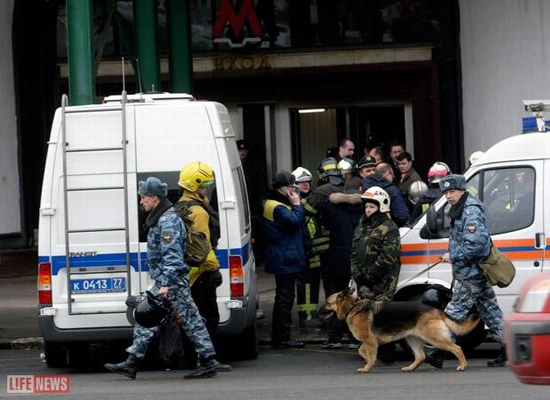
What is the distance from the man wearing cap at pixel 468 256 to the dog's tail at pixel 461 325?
5cm

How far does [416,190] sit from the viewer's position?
15.8m

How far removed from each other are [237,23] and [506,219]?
10500 millimetres

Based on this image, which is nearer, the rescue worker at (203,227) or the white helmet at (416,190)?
the rescue worker at (203,227)

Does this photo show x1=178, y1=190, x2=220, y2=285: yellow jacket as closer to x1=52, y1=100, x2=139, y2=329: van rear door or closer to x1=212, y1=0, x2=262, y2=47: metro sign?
x1=52, y1=100, x2=139, y2=329: van rear door

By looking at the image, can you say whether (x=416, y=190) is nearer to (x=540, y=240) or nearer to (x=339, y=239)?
(x=339, y=239)

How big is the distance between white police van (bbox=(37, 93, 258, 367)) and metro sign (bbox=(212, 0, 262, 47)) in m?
9.96

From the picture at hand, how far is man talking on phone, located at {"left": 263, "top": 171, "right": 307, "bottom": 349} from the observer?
49.5ft

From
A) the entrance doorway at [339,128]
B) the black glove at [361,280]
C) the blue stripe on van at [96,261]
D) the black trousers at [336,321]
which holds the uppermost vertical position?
the entrance doorway at [339,128]

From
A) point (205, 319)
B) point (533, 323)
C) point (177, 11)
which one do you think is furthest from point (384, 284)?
point (177, 11)

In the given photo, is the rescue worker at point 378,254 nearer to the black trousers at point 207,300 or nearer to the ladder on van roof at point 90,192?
the black trousers at point 207,300

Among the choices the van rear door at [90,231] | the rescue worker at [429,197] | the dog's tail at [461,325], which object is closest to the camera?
the dog's tail at [461,325]

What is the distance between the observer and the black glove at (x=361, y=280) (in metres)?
13.5

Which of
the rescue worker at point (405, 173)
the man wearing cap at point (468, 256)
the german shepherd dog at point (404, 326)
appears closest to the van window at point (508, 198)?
the man wearing cap at point (468, 256)

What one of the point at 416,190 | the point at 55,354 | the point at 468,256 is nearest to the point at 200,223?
the point at 55,354
